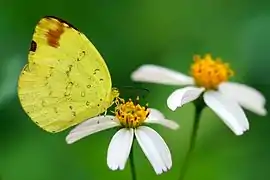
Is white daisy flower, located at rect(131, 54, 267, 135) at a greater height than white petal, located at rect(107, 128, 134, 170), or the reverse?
white petal, located at rect(107, 128, 134, 170)

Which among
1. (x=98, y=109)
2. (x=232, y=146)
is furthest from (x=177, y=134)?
(x=98, y=109)

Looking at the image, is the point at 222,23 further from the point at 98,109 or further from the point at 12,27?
the point at 98,109

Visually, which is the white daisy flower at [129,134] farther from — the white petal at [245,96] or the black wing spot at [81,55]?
the white petal at [245,96]

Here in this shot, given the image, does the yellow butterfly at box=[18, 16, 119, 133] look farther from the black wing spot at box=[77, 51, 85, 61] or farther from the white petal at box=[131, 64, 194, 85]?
the white petal at box=[131, 64, 194, 85]

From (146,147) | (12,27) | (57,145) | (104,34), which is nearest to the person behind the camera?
(146,147)

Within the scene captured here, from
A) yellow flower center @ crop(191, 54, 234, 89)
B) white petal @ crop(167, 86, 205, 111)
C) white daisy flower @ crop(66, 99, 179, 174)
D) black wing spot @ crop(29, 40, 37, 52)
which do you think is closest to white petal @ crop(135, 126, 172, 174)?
white daisy flower @ crop(66, 99, 179, 174)

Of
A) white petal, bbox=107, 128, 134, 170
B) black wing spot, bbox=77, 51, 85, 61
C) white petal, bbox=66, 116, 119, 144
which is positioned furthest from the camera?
black wing spot, bbox=77, 51, 85, 61

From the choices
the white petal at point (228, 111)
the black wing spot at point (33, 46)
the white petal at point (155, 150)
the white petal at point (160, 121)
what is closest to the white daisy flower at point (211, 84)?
the white petal at point (228, 111)
